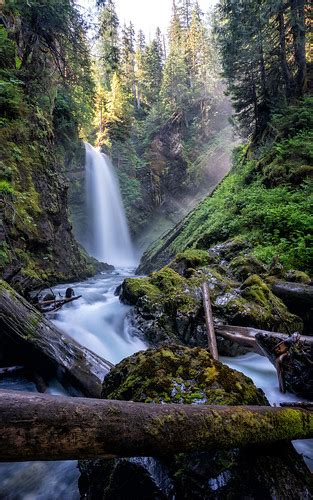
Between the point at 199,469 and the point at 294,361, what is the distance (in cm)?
314

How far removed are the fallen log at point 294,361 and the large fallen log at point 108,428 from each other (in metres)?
2.71

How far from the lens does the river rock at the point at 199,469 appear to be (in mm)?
1973

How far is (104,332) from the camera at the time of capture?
24.5ft

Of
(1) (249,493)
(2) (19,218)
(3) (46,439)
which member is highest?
(2) (19,218)

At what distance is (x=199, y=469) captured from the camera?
79.3 inches

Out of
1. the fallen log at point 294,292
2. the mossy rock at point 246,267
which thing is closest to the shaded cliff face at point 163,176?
the mossy rock at point 246,267

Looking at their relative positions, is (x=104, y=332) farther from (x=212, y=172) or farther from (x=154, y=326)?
(x=212, y=172)

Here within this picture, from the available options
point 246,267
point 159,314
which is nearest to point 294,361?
point 159,314

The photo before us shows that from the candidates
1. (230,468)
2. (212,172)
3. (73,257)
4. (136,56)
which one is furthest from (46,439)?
(136,56)

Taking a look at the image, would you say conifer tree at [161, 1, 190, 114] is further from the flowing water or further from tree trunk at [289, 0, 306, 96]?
the flowing water

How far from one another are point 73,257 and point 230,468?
44.1 feet

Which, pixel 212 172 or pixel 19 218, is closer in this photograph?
pixel 19 218

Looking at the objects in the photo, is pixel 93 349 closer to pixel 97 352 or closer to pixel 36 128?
pixel 97 352

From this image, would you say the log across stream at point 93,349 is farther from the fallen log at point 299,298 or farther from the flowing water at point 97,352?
the fallen log at point 299,298
